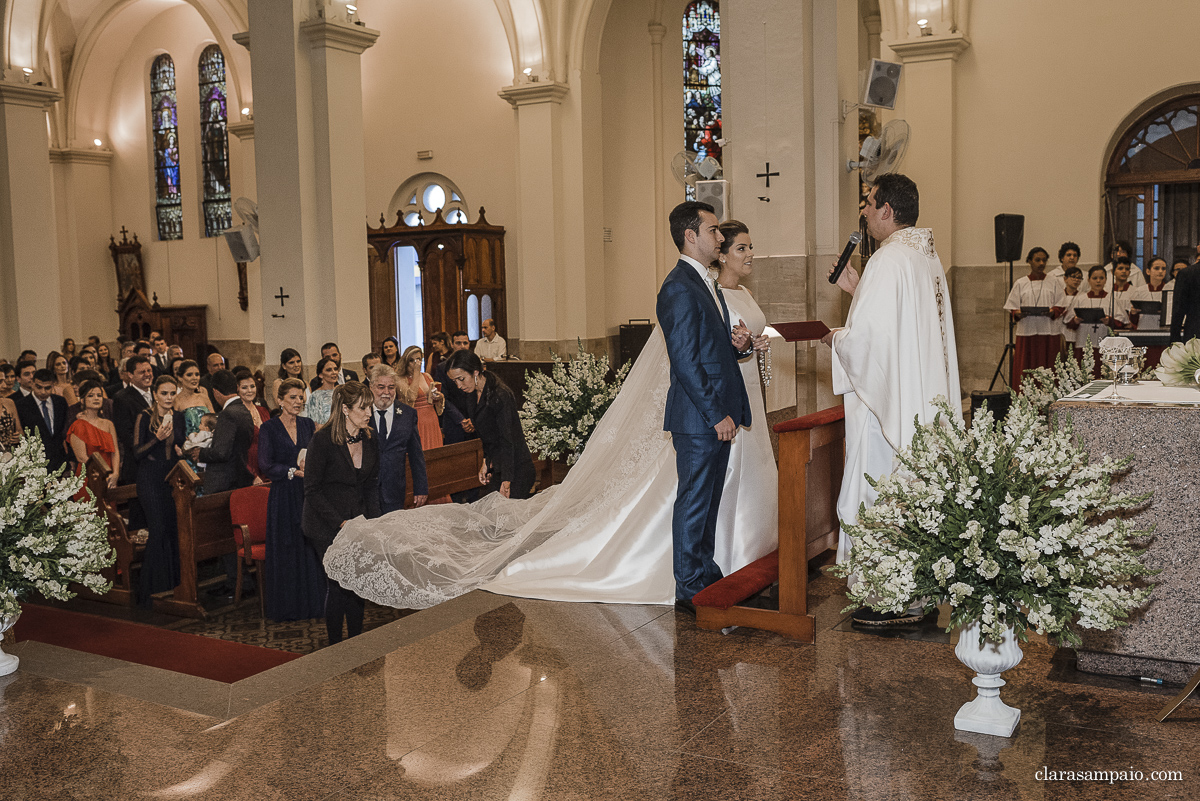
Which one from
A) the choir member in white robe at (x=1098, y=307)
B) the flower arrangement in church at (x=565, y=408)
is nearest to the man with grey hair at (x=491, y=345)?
the flower arrangement in church at (x=565, y=408)

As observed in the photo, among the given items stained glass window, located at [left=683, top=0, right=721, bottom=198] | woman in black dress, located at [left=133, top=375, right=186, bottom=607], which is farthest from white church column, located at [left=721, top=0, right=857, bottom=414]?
stained glass window, located at [left=683, top=0, right=721, bottom=198]

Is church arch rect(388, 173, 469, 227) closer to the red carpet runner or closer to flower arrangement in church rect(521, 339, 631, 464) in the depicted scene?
flower arrangement in church rect(521, 339, 631, 464)

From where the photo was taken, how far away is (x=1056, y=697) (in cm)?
348

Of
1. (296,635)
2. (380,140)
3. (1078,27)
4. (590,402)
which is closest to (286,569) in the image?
(296,635)

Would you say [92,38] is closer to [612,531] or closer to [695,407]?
[612,531]

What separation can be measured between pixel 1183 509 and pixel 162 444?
20.9 ft

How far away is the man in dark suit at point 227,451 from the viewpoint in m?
7.28

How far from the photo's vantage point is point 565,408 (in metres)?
7.99

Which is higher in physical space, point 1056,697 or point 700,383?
point 700,383

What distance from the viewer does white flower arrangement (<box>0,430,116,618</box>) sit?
4184mm

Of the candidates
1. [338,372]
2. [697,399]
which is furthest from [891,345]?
[338,372]

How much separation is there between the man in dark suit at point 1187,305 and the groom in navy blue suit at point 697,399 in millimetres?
4998

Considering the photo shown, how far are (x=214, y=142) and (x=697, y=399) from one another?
19.4 meters

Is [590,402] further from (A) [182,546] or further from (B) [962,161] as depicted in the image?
(B) [962,161]
